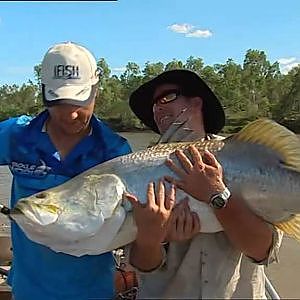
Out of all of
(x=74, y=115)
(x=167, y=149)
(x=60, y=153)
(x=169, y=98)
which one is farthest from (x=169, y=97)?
(x=60, y=153)

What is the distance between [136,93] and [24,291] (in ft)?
2.52

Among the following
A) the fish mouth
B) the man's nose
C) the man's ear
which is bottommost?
the fish mouth

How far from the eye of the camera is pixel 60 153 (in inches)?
77.6

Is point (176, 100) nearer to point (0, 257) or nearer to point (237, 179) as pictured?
point (237, 179)

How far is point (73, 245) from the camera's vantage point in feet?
5.50

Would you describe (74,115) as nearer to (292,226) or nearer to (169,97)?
(169,97)

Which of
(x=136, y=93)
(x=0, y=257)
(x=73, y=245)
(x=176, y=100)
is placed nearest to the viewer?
(x=73, y=245)

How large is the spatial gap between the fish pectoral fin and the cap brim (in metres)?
0.71

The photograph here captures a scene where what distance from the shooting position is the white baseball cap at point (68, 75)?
6.15 feet

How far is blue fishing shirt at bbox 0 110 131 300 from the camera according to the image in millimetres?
1929

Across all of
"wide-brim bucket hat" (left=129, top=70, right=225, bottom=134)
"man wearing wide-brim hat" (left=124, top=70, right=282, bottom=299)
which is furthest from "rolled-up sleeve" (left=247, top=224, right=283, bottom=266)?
"wide-brim bucket hat" (left=129, top=70, right=225, bottom=134)

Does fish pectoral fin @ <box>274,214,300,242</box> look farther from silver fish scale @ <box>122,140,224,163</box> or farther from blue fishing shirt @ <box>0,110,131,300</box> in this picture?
blue fishing shirt @ <box>0,110,131,300</box>

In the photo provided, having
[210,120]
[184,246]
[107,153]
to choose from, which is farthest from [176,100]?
[184,246]

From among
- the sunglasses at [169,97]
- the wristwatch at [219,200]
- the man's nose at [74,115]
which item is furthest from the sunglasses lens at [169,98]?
the wristwatch at [219,200]
